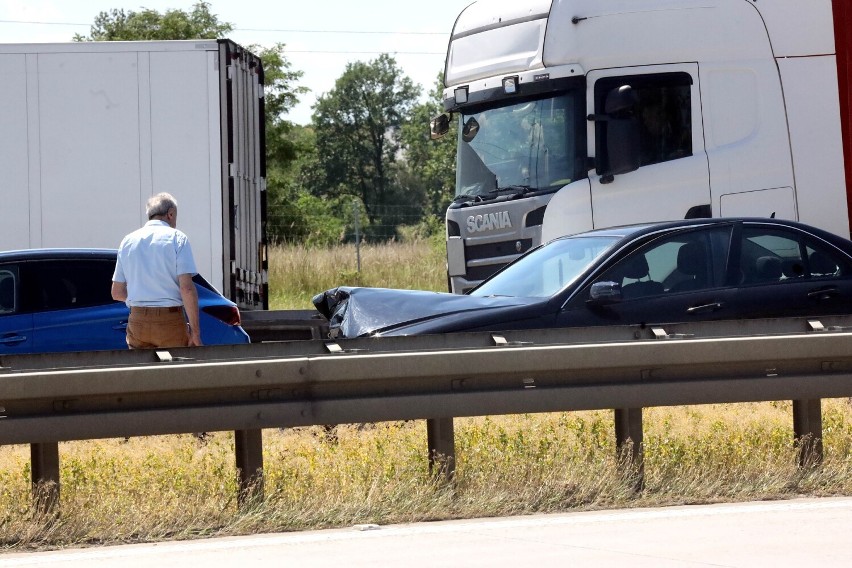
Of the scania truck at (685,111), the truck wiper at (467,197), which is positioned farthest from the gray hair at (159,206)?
the truck wiper at (467,197)

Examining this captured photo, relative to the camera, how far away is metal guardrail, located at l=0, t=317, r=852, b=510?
5.78m

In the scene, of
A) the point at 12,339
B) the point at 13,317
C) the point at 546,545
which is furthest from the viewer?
the point at 13,317

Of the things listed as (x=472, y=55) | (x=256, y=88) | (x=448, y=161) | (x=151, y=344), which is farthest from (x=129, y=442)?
(x=448, y=161)

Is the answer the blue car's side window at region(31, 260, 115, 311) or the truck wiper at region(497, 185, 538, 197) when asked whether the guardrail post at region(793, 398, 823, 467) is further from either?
Answer: the truck wiper at region(497, 185, 538, 197)

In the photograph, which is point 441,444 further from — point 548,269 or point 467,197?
point 467,197

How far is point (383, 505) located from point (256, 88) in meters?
10.5

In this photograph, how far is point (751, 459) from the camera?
23.2 ft

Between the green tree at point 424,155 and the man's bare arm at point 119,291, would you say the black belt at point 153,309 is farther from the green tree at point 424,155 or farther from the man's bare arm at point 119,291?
the green tree at point 424,155

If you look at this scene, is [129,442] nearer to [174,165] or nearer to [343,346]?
[343,346]

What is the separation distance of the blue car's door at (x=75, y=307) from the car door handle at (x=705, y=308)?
400cm

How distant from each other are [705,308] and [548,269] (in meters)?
1.11

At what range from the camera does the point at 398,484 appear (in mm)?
6367

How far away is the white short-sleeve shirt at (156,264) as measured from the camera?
28.2 ft

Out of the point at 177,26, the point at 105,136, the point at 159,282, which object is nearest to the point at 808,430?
the point at 159,282
